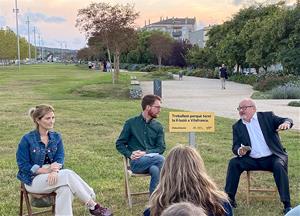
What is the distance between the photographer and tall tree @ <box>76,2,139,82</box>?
34.6 meters

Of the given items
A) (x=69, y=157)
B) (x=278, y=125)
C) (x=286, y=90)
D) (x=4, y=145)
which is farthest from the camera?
(x=286, y=90)

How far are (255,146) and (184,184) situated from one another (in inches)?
115

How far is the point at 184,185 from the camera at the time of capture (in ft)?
11.9

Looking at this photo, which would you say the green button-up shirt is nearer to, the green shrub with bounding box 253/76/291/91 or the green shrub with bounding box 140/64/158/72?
the green shrub with bounding box 253/76/291/91

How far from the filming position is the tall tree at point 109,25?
113ft

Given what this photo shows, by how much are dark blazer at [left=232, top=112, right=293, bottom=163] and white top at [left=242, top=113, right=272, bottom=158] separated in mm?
36

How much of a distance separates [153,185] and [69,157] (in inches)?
137

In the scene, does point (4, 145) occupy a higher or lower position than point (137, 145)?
lower

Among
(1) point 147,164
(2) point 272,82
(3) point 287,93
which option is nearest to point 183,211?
(1) point 147,164

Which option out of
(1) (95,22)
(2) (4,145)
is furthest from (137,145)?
(1) (95,22)

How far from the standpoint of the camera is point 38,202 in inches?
216

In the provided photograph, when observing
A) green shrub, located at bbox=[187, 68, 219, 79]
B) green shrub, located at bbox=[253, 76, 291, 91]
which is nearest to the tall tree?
green shrub, located at bbox=[253, 76, 291, 91]

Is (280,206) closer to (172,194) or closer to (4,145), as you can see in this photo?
(172,194)

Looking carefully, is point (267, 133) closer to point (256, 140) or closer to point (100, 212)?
point (256, 140)
